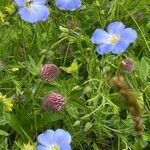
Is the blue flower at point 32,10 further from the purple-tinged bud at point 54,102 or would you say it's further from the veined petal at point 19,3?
the purple-tinged bud at point 54,102

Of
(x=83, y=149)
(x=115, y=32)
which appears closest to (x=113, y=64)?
(x=115, y=32)

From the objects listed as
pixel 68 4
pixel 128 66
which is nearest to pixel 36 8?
pixel 68 4

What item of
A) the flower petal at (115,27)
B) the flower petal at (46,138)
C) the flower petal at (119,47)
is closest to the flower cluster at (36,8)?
the flower petal at (115,27)

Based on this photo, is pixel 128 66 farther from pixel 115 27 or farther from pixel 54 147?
pixel 54 147

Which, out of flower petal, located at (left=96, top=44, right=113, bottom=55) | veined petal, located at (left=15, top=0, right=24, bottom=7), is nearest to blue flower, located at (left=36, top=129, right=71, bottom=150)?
flower petal, located at (left=96, top=44, right=113, bottom=55)

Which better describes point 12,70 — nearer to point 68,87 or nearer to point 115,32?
point 68,87

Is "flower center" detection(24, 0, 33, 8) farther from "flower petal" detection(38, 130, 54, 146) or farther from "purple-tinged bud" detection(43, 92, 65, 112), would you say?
"flower petal" detection(38, 130, 54, 146)
